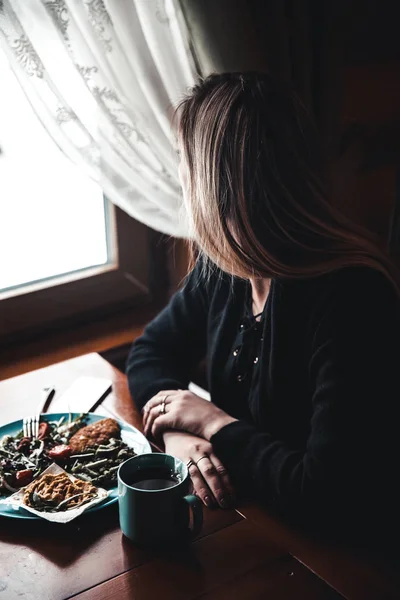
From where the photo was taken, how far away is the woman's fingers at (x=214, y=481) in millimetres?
989

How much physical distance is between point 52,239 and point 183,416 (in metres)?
0.82

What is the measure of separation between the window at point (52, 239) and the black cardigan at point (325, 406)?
0.61m

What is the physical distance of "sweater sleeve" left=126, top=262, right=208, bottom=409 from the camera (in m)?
1.37

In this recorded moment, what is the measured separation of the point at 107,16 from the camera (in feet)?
4.49

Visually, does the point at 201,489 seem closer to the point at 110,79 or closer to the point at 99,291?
the point at 110,79

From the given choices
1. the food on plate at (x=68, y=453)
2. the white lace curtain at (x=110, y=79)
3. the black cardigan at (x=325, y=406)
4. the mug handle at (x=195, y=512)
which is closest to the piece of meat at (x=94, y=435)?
the food on plate at (x=68, y=453)

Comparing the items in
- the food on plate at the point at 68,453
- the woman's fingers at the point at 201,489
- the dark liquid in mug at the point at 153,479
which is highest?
the dark liquid in mug at the point at 153,479

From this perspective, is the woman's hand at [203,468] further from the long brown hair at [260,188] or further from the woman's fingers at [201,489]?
the long brown hair at [260,188]

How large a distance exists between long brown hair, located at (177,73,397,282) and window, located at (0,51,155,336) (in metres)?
0.63

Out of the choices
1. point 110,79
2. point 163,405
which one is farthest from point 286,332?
point 110,79

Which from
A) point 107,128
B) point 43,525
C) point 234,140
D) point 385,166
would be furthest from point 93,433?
point 385,166

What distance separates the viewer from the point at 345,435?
99cm

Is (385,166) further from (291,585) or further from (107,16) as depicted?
(291,585)

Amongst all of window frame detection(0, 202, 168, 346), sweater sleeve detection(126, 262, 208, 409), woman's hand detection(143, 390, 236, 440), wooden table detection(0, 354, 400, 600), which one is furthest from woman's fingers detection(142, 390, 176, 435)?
window frame detection(0, 202, 168, 346)
